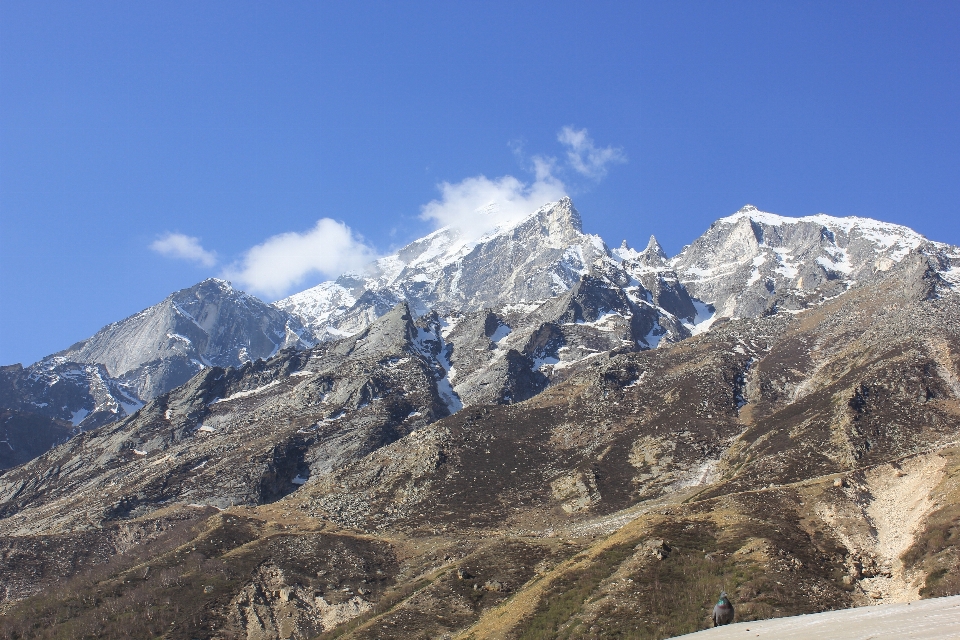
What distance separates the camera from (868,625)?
30453mm

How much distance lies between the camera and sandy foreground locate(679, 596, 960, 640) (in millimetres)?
27875

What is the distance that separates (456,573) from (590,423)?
89629 mm

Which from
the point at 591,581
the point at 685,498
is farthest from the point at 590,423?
the point at 591,581

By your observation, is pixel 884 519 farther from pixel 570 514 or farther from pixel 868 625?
pixel 570 514

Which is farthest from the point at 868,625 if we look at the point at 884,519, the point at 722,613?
the point at 884,519

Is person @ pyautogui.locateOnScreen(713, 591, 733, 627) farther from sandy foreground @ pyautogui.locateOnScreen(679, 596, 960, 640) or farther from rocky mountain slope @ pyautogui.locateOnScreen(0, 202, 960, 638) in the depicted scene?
rocky mountain slope @ pyautogui.locateOnScreen(0, 202, 960, 638)

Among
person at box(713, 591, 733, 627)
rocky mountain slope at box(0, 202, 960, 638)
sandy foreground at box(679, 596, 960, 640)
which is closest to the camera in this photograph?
sandy foreground at box(679, 596, 960, 640)

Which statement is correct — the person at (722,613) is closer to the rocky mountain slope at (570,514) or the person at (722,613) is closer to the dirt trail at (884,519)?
the rocky mountain slope at (570,514)

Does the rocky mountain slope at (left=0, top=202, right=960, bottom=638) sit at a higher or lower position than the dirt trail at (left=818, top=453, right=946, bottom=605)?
higher

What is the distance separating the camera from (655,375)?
613 feet

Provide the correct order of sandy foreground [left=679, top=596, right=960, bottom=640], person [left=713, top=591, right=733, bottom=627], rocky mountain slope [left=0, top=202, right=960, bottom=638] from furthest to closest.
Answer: rocky mountain slope [left=0, top=202, right=960, bottom=638]
person [left=713, top=591, right=733, bottom=627]
sandy foreground [left=679, top=596, right=960, bottom=640]

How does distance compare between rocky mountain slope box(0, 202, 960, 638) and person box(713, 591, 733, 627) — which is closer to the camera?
person box(713, 591, 733, 627)

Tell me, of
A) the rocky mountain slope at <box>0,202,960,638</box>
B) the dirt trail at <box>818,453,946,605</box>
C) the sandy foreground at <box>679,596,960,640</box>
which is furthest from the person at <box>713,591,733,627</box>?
the dirt trail at <box>818,453,946,605</box>

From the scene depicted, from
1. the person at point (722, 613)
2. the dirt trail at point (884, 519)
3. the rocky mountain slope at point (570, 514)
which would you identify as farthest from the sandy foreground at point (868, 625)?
the dirt trail at point (884, 519)
